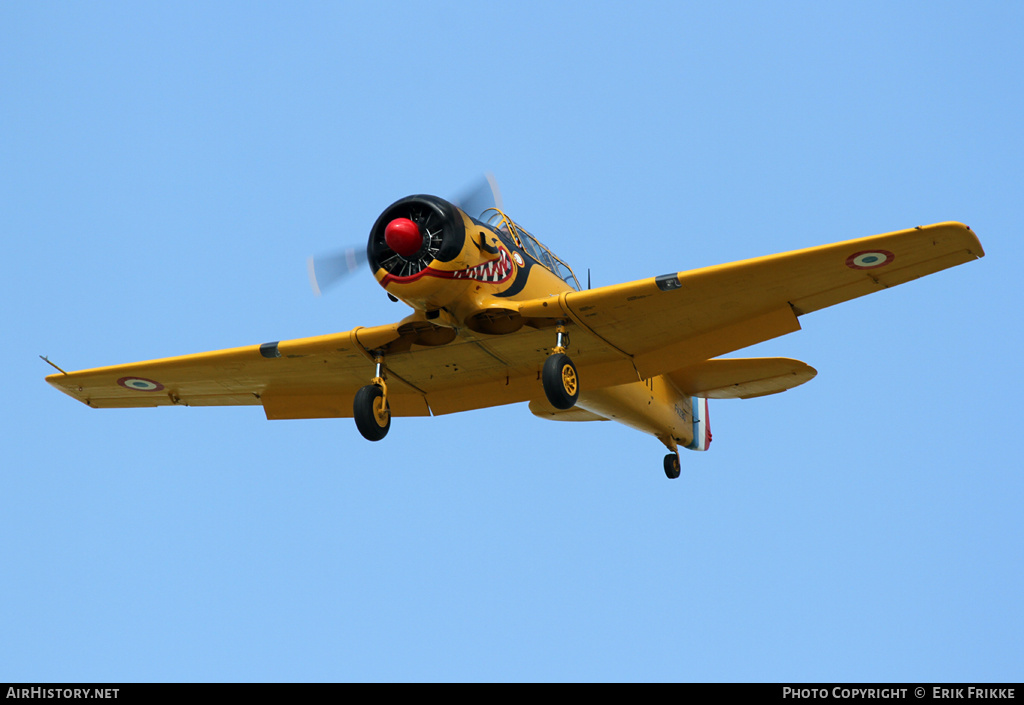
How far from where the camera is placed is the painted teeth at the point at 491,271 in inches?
503

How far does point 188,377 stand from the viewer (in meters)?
15.7

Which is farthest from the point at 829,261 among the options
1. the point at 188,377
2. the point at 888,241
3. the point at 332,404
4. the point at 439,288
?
the point at 188,377

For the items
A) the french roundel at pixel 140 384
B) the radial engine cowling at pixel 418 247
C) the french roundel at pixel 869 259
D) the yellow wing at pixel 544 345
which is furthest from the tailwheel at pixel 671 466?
the french roundel at pixel 140 384

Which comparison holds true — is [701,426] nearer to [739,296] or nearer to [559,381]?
[739,296]

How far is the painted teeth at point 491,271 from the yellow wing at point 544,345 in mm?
495

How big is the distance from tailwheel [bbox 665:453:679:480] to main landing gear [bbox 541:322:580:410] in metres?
5.94

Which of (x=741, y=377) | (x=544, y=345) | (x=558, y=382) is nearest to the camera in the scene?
(x=558, y=382)

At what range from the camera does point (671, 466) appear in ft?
60.3

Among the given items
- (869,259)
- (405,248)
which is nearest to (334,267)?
(405,248)

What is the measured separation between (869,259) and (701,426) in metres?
7.73

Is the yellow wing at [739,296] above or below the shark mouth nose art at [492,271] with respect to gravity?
below

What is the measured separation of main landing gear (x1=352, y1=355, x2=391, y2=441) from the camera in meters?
13.3

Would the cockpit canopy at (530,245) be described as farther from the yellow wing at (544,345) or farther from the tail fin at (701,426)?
the tail fin at (701,426)
